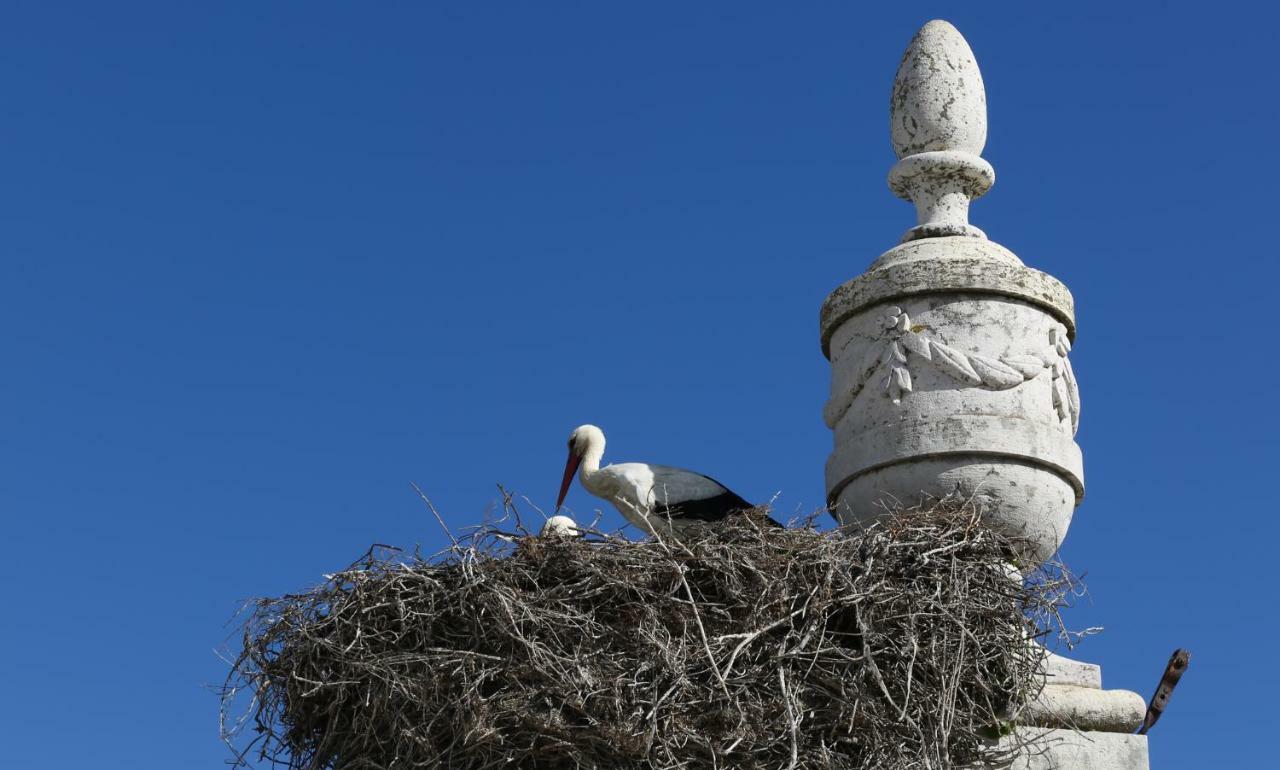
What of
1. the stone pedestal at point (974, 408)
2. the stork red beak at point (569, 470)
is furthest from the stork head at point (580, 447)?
the stone pedestal at point (974, 408)

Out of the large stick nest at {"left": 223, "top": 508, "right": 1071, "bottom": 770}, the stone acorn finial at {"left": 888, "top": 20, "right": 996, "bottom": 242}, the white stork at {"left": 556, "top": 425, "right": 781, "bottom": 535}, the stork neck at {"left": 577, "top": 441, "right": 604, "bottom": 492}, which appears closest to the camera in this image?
the large stick nest at {"left": 223, "top": 508, "right": 1071, "bottom": 770}

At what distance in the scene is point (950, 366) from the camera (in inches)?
404

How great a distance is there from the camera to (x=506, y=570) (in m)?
9.51

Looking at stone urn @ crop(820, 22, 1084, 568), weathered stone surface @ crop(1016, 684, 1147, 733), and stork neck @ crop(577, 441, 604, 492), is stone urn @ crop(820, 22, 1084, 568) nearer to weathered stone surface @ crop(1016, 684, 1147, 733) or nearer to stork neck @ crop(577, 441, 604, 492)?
weathered stone surface @ crop(1016, 684, 1147, 733)

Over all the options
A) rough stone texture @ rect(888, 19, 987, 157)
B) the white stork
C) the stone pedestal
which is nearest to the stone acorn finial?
rough stone texture @ rect(888, 19, 987, 157)

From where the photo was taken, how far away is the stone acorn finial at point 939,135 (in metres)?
11.0

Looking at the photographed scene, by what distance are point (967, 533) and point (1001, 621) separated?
41 centimetres

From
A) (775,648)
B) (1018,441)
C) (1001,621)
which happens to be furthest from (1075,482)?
(775,648)

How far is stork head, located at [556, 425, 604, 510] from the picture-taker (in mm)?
12188

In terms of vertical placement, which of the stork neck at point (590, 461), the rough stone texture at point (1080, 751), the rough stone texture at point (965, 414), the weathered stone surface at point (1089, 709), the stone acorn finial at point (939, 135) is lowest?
the rough stone texture at point (1080, 751)

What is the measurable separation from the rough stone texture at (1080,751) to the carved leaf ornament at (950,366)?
55.7 inches

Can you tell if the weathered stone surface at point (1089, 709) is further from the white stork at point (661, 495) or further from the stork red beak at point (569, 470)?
the stork red beak at point (569, 470)

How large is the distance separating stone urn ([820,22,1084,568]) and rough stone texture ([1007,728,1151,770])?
805 millimetres

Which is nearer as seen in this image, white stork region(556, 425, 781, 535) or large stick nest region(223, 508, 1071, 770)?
large stick nest region(223, 508, 1071, 770)
